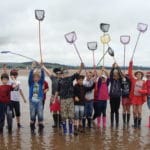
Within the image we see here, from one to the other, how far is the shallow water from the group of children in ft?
0.99

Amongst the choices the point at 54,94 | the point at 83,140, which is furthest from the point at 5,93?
the point at 83,140

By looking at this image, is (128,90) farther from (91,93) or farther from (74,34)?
(74,34)

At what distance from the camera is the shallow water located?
10.2 meters

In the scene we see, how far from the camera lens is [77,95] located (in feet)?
38.6

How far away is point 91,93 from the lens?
41.1 ft

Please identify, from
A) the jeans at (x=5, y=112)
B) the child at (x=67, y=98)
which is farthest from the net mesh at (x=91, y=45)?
the jeans at (x=5, y=112)

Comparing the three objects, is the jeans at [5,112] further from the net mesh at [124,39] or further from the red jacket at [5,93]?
the net mesh at [124,39]

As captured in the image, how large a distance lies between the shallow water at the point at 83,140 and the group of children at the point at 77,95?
30 centimetres

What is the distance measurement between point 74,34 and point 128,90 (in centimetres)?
213

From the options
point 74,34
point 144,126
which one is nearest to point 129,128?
point 144,126

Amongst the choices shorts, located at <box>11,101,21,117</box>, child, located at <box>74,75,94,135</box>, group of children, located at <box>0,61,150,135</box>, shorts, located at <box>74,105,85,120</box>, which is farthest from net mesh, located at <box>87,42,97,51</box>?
shorts, located at <box>11,101,21,117</box>

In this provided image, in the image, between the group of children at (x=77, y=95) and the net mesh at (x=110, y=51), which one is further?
the net mesh at (x=110, y=51)

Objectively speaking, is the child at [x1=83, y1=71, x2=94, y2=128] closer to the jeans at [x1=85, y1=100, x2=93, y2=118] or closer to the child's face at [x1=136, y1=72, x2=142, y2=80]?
the jeans at [x1=85, y1=100, x2=93, y2=118]

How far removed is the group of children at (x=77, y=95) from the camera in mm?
11531
